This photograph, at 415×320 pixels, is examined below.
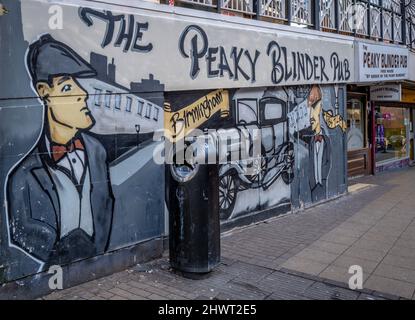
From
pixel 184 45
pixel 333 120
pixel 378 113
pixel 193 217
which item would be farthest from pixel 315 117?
pixel 378 113

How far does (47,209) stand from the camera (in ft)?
15.1

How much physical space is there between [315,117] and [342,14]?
289 centimetres

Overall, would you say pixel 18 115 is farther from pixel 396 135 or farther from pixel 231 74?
pixel 396 135

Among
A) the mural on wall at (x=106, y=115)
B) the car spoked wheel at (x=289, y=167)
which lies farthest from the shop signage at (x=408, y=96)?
the mural on wall at (x=106, y=115)

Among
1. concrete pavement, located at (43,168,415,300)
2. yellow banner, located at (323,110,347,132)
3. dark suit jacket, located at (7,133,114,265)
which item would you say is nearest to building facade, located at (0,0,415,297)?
dark suit jacket, located at (7,133,114,265)

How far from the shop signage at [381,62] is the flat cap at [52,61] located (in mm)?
7291

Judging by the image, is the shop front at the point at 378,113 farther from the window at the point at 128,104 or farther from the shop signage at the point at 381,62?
the window at the point at 128,104

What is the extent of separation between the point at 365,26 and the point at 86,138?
9031 mm

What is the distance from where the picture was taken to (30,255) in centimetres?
446

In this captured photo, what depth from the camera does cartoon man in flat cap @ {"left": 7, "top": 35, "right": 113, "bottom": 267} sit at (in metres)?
4.42

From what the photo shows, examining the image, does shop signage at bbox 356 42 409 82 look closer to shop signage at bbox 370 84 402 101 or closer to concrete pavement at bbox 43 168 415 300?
shop signage at bbox 370 84 402 101

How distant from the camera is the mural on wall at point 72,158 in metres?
4.31

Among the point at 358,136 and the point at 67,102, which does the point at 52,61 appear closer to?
the point at 67,102

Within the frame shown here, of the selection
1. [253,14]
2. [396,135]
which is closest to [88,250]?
[253,14]
